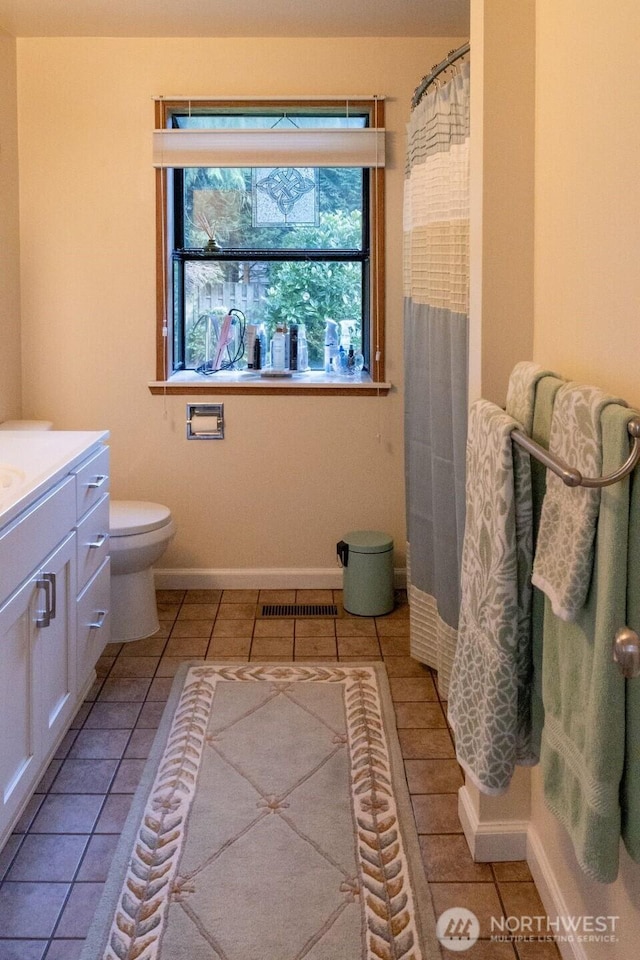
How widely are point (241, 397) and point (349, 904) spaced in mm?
2404

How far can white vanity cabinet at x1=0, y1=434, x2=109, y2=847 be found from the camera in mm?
2107

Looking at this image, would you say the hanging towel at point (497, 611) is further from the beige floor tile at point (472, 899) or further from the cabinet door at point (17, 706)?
the cabinet door at point (17, 706)

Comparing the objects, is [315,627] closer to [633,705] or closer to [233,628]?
[233,628]

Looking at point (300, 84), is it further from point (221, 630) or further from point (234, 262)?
point (221, 630)

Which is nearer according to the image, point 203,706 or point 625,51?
point 625,51

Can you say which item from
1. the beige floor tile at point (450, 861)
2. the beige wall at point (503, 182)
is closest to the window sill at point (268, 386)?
the beige wall at point (503, 182)

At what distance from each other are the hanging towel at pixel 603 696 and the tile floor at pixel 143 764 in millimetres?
665

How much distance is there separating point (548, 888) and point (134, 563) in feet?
6.41

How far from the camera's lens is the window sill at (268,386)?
13.2 ft

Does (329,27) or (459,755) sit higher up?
(329,27)

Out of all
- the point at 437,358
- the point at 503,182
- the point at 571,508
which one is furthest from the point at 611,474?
the point at 437,358

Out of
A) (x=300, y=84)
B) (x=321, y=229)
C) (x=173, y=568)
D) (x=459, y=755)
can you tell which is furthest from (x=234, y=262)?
(x=459, y=755)

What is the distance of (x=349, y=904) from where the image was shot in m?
2.04

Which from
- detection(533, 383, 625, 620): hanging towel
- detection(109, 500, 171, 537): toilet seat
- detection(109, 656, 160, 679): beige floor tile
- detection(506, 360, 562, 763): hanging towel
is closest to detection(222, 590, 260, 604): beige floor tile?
detection(109, 500, 171, 537): toilet seat
